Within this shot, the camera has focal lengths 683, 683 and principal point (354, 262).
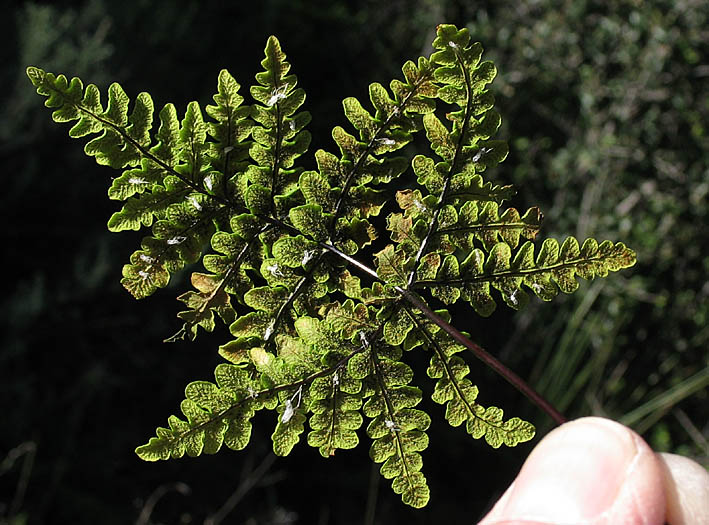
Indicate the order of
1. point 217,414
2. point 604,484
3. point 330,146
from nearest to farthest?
point 217,414 < point 604,484 < point 330,146

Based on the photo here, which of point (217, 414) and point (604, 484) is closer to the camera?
point (217, 414)

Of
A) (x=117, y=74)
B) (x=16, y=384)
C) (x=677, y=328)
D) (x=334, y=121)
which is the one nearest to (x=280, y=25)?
(x=334, y=121)

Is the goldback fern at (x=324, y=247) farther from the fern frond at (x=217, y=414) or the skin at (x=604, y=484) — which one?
the skin at (x=604, y=484)

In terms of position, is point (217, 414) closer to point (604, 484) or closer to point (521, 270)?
point (521, 270)

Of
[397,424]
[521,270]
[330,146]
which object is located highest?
[330,146]

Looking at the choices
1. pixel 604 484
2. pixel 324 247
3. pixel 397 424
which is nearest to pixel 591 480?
pixel 604 484

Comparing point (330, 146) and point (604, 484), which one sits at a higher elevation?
point (330, 146)

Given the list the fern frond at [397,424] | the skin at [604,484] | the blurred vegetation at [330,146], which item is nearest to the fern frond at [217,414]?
the fern frond at [397,424]
